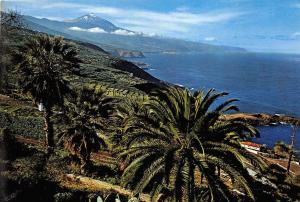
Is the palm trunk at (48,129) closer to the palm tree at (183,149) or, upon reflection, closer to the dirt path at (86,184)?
the dirt path at (86,184)

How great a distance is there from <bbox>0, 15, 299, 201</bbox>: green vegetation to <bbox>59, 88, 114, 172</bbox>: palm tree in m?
0.07

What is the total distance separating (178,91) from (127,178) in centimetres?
415

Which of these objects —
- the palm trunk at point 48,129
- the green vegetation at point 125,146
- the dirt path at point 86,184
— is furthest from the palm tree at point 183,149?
the palm trunk at point 48,129

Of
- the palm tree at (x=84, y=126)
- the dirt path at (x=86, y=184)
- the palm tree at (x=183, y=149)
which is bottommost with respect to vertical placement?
the dirt path at (x=86, y=184)

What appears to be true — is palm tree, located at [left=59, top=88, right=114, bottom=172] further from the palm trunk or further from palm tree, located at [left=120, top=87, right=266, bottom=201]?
palm tree, located at [left=120, top=87, right=266, bottom=201]

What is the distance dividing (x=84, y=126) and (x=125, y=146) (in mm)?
12400

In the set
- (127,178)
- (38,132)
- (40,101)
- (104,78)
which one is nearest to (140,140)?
(127,178)

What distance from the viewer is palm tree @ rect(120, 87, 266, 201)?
15258 mm

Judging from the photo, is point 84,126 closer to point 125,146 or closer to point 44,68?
point 44,68

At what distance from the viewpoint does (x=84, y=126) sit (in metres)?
29.6

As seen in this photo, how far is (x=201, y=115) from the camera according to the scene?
55.3 feet

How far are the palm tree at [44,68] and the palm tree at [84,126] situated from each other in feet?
11.5

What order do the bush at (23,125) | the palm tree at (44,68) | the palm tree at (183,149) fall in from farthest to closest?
the bush at (23,125) → the palm tree at (44,68) → the palm tree at (183,149)

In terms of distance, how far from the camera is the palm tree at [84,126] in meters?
29.3
